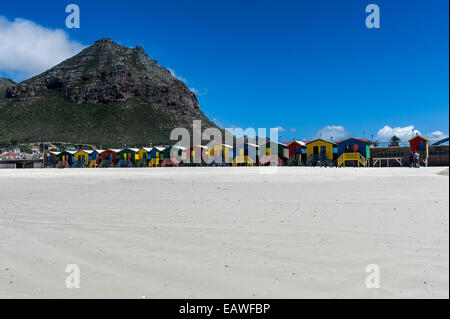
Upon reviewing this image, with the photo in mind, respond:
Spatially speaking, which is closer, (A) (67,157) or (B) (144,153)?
(B) (144,153)

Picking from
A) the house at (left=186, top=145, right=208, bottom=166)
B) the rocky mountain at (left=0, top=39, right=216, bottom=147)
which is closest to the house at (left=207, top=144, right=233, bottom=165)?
the house at (left=186, top=145, right=208, bottom=166)

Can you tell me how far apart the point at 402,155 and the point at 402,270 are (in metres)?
34.2

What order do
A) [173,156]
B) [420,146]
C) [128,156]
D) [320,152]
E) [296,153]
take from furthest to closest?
[128,156], [173,156], [296,153], [320,152], [420,146]

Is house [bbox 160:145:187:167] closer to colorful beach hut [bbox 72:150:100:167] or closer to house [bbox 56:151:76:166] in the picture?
colorful beach hut [bbox 72:150:100:167]

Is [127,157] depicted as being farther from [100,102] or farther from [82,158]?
[100,102]

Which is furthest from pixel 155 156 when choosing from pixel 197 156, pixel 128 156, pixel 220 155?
pixel 220 155

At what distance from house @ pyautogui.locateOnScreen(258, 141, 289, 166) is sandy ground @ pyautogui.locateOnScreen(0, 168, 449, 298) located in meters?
32.8

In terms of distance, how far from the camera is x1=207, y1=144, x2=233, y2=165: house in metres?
43.1

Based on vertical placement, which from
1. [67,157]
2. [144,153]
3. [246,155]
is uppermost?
[144,153]

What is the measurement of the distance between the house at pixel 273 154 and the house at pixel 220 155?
5145 millimetres

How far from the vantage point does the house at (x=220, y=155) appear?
141ft

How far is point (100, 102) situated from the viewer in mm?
105688

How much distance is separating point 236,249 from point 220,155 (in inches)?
1578

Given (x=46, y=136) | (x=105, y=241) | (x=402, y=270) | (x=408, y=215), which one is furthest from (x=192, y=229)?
(x=46, y=136)
